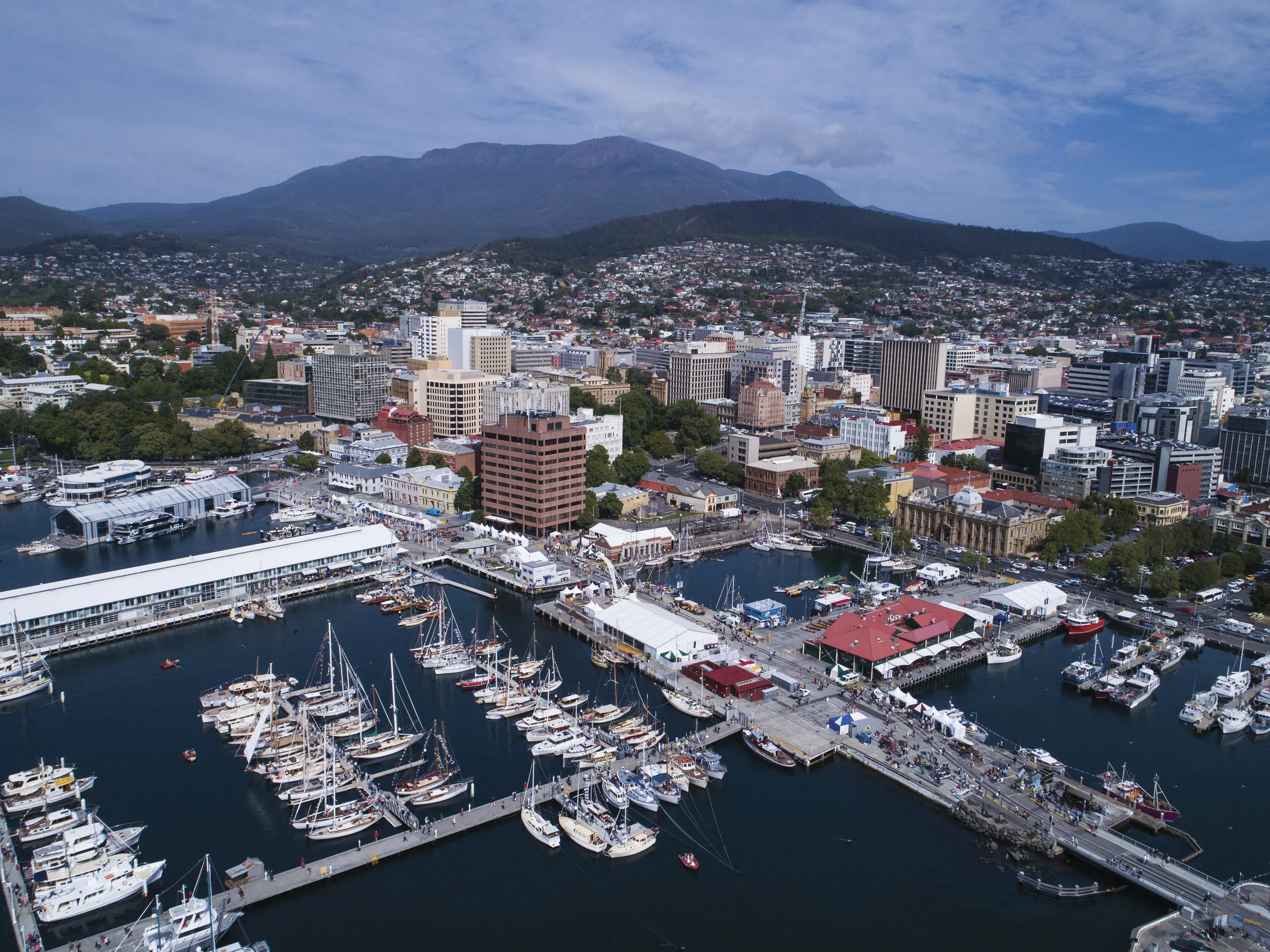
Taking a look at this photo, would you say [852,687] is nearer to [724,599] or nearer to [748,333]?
[724,599]

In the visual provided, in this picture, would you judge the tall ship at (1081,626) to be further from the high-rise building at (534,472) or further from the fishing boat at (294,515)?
the fishing boat at (294,515)

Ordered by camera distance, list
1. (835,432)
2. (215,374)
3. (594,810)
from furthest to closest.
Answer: (215,374) < (835,432) < (594,810)

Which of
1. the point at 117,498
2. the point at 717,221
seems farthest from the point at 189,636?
the point at 717,221

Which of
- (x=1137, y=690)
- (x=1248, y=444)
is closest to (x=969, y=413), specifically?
(x=1248, y=444)

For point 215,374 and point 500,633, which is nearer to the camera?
point 500,633

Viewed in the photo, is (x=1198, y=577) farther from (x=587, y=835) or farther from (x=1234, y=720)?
(x=587, y=835)

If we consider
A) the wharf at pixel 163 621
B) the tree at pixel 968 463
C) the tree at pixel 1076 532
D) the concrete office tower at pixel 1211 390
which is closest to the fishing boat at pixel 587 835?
the wharf at pixel 163 621

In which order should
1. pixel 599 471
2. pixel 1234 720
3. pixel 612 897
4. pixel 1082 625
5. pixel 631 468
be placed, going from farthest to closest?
1. pixel 631 468
2. pixel 599 471
3. pixel 1082 625
4. pixel 1234 720
5. pixel 612 897

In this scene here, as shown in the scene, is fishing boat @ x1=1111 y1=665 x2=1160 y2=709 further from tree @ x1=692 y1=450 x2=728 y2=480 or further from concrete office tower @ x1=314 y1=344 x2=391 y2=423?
concrete office tower @ x1=314 y1=344 x2=391 y2=423
